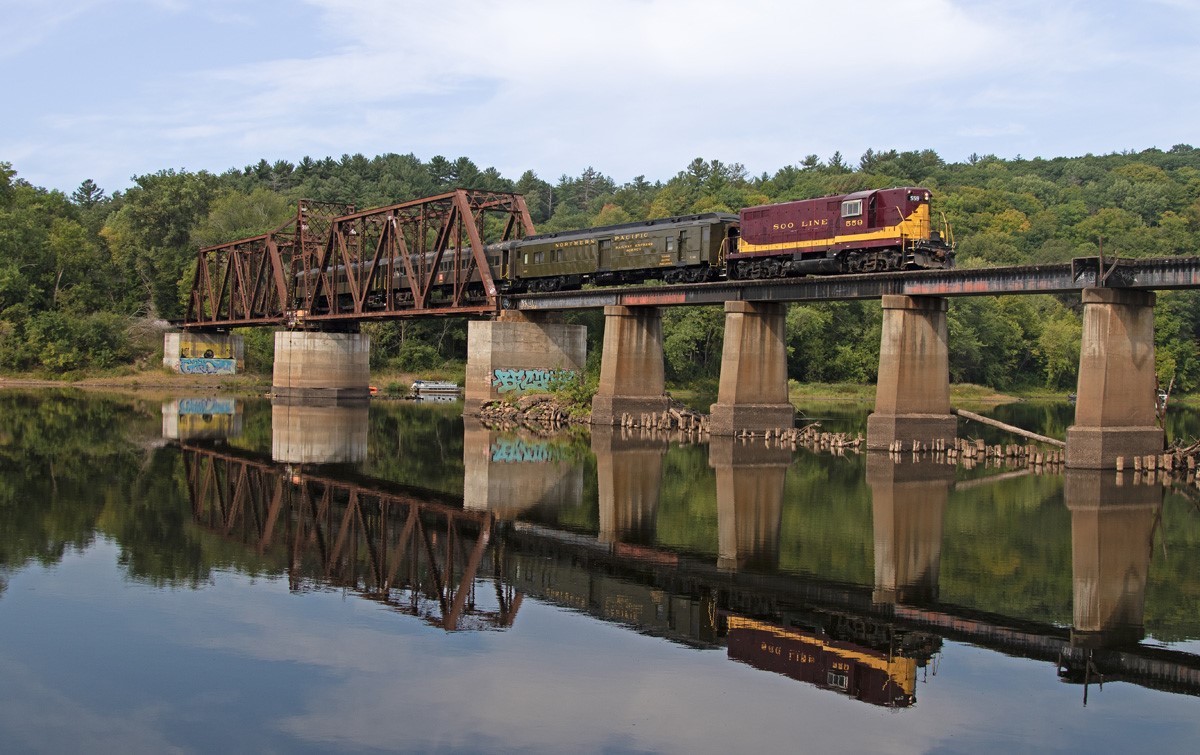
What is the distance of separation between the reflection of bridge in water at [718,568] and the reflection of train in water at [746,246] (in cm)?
1269

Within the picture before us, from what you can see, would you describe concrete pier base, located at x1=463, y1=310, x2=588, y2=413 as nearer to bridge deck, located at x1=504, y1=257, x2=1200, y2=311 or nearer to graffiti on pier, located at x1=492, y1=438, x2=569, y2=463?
bridge deck, located at x1=504, y1=257, x2=1200, y2=311

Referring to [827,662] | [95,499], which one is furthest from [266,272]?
[827,662]

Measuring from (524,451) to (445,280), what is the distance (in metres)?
30.2

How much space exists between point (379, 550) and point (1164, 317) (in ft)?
374

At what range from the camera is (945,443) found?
158 feet

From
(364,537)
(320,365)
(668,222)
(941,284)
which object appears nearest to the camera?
(364,537)

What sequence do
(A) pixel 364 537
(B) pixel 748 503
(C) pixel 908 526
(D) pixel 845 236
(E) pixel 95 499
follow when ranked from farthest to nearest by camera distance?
(D) pixel 845 236 < (B) pixel 748 503 < (E) pixel 95 499 < (C) pixel 908 526 < (A) pixel 364 537

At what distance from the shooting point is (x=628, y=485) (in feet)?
116

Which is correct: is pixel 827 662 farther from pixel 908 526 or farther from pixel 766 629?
pixel 908 526

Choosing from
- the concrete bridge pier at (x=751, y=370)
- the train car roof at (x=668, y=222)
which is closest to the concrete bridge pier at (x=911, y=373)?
the concrete bridge pier at (x=751, y=370)

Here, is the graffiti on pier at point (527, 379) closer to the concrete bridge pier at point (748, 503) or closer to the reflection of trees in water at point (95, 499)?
the reflection of trees in water at point (95, 499)

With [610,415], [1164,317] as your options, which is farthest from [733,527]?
[1164,317]

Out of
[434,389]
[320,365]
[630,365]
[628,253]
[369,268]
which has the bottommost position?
[434,389]

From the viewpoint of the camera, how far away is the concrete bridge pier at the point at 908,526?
2084 cm
